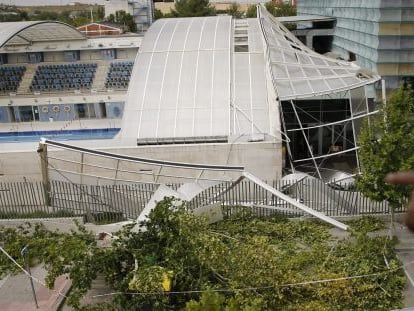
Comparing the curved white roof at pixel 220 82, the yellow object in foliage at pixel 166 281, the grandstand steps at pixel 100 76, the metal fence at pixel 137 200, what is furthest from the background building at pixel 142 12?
the yellow object in foliage at pixel 166 281

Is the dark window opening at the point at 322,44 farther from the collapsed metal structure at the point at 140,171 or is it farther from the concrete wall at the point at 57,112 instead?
the collapsed metal structure at the point at 140,171

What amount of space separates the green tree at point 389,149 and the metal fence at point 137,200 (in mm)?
2963

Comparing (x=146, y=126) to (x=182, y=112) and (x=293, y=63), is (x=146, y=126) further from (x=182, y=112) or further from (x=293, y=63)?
(x=293, y=63)

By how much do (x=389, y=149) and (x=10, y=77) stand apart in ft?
109

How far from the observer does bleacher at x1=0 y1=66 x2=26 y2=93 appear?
36094 millimetres

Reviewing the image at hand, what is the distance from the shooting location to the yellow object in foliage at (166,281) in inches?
438

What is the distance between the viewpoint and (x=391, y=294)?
464 inches

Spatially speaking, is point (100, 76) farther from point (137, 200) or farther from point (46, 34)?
point (137, 200)

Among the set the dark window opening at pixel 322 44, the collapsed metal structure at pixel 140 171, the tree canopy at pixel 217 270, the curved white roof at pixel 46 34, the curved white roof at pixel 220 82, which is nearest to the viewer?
the tree canopy at pixel 217 270

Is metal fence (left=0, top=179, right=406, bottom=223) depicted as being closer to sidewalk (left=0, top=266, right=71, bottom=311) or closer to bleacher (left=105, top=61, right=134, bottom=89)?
sidewalk (left=0, top=266, right=71, bottom=311)

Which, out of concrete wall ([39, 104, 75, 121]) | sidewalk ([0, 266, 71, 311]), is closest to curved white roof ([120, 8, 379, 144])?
sidewalk ([0, 266, 71, 311])

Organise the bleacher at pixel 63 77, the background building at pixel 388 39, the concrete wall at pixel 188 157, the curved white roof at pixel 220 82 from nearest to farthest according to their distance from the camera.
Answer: the concrete wall at pixel 188 157 < the curved white roof at pixel 220 82 < the background building at pixel 388 39 < the bleacher at pixel 63 77

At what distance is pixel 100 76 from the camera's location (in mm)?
37438

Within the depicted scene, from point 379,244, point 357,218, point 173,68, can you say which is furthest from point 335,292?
point 173,68
